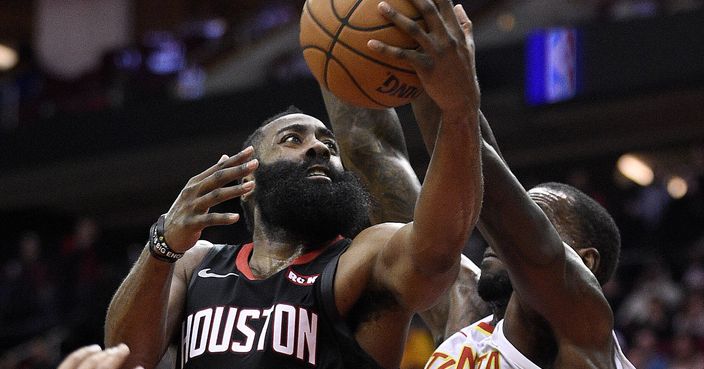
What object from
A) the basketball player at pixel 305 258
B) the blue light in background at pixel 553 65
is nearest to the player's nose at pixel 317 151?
the basketball player at pixel 305 258

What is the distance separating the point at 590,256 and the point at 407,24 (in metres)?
1.70

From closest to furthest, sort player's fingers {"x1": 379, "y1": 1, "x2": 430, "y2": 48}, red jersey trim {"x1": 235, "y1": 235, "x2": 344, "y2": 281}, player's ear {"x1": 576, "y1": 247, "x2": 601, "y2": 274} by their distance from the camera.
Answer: player's fingers {"x1": 379, "y1": 1, "x2": 430, "y2": 48}
red jersey trim {"x1": 235, "y1": 235, "x2": 344, "y2": 281}
player's ear {"x1": 576, "y1": 247, "x2": 601, "y2": 274}

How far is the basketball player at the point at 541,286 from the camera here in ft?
12.6

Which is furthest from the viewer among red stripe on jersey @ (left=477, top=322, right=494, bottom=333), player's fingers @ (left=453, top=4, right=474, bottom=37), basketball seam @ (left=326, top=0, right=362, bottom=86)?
red stripe on jersey @ (left=477, top=322, right=494, bottom=333)

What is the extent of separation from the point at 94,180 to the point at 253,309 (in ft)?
51.5

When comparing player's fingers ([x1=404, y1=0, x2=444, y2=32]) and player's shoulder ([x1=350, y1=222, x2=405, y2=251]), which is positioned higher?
player's fingers ([x1=404, y1=0, x2=444, y2=32])

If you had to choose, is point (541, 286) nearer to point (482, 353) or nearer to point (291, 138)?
point (482, 353)

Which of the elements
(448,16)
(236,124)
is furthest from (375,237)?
(236,124)

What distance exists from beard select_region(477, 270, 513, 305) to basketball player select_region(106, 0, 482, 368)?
1.96ft

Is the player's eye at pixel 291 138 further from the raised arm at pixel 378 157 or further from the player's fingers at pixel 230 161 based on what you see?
the raised arm at pixel 378 157

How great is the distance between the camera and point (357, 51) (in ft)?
10.8

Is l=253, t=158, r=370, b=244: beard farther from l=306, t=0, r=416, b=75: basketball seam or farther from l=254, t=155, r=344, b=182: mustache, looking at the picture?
l=306, t=0, r=416, b=75: basketball seam

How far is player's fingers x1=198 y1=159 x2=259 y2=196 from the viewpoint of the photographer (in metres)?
3.52

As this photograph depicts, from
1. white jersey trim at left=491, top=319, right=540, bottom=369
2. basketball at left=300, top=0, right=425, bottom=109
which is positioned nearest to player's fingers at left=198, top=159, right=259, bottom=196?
basketball at left=300, top=0, right=425, bottom=109
